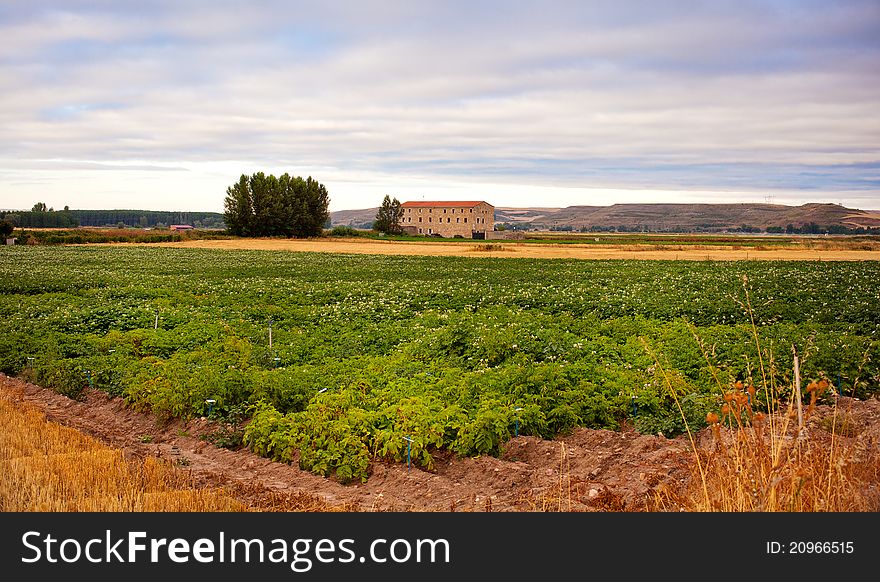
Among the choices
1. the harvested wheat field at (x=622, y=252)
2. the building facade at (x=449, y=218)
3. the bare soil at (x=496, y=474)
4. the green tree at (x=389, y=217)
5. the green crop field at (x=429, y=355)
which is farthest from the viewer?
the building facade at (x=449, y=218)

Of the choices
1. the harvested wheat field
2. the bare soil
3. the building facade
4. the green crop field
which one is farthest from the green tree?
the bare soil

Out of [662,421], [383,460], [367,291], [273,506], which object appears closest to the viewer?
[273,506]

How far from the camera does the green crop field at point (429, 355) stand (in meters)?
10.2

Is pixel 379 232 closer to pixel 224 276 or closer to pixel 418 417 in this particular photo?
pixel 224 276

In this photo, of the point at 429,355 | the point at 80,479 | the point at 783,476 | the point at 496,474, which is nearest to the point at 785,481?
the point at 783,476

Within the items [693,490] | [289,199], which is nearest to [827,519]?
[693,490]

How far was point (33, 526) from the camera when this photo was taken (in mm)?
5027

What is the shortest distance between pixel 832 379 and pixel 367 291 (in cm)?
1891

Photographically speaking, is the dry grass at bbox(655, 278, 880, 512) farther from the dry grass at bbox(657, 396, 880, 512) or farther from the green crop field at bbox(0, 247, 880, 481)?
the green crop field at bbox(0, 247, 880, 481)

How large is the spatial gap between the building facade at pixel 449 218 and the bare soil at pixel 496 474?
433 feet

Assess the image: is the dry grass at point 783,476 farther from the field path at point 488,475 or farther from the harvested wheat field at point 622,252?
the harvested wheat field at point 622,252

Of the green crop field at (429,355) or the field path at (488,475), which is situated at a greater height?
the green crop field at (429,355)

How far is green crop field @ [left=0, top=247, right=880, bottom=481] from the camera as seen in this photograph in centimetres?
1020

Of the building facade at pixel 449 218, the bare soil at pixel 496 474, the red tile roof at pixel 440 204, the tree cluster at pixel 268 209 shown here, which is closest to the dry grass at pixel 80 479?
the bare soil at pixel 496 474
